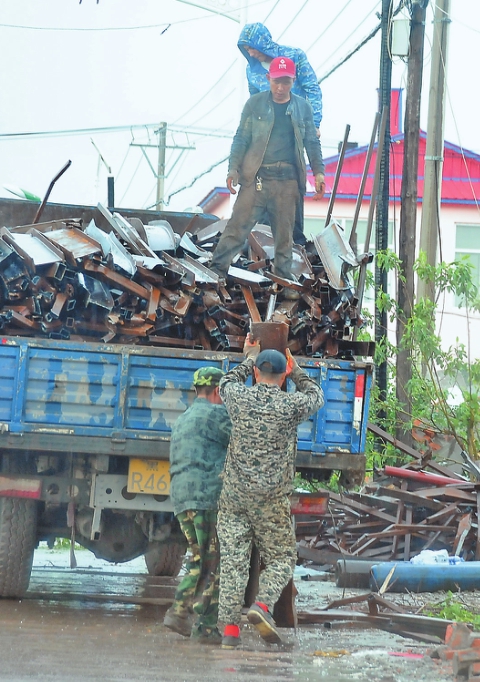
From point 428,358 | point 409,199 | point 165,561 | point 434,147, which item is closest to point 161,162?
point 434,147

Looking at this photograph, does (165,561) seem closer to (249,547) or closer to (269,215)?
(269,215)

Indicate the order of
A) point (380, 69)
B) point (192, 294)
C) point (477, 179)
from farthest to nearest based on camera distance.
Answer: point (477, 179), point (380, 69), point (192, 294)

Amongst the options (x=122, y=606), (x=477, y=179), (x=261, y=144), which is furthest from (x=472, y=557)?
(x=477, y=179)

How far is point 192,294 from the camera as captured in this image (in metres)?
8.17

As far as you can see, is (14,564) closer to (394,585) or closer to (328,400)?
(328,400)

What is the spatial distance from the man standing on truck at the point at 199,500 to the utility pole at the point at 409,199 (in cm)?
758

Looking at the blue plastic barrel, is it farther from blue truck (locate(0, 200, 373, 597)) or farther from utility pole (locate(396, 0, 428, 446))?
utility pole (locate(396, 0, 428, 446))

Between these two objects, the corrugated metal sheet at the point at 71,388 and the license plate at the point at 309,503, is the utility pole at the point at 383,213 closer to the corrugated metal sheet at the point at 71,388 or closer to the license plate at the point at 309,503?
the license plate at the point at 309,503

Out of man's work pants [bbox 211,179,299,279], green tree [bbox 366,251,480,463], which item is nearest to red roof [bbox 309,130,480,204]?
green tree [bbox 366,251,480,463]

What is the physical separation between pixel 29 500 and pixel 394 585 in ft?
10.3

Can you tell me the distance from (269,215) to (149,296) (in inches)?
74.2

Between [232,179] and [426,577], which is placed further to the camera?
[232,179]

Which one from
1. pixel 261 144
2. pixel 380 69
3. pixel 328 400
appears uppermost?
pixel 380 69

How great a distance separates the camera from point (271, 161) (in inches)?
372
